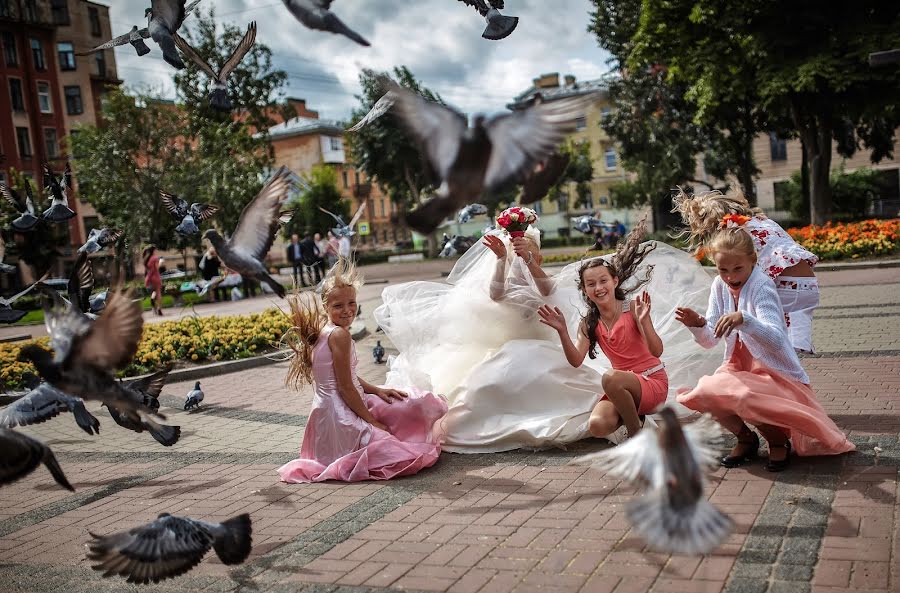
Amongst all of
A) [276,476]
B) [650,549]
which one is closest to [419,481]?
[276,476]

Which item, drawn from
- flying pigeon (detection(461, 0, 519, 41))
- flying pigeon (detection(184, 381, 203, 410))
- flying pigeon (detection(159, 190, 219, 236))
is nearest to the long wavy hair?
flying pigeon (detection(159, 190, 219, 236))

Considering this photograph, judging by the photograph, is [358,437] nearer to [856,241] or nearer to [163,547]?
[163,547]

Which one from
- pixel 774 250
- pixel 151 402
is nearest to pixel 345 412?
pixel 151 402

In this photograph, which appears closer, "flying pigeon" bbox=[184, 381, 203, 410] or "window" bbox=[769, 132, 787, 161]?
"flying pigeon" bbox=[184, 381, 203, 410]

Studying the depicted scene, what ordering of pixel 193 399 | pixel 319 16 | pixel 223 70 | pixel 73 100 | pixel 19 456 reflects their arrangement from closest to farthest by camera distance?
pixel 319 16, pixel 223 70, pixel 19 456, pixel 193 399, pixel 73 100

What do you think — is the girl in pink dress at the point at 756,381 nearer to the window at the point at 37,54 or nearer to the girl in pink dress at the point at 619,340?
the girl in pink dress at the point at 619,340

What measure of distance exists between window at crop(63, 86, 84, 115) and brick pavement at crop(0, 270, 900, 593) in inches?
2112

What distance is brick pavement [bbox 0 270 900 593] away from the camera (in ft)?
12.0

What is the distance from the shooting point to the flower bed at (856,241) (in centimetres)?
1961

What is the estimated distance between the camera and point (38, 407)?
5.36 metres

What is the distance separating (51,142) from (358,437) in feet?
179

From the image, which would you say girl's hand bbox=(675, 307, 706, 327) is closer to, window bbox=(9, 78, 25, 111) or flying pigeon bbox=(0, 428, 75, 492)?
flying pigeon bbox=(0, 428, 75, 492)

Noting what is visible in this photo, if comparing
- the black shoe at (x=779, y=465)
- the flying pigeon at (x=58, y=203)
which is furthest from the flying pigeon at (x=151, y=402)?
the black shoe at (x=779, y=465)

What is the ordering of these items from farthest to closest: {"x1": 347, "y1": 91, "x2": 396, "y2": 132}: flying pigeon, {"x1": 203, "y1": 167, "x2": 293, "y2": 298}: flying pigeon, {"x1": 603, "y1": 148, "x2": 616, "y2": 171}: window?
{"x1": 603, "y1": 148, "x2": 616, "y2": 171}: window < {"x1": 203, "y1": 167, "x2": 293, "y2": 298}: flying pigeon < {"x1": 347, "y1": 91, "x2": 396, "y2": 132}: flying pigeon
